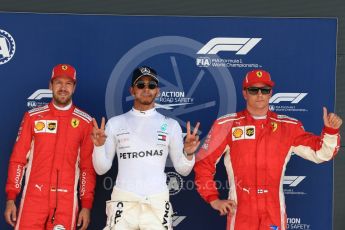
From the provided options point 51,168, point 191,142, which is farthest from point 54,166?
point 191,142

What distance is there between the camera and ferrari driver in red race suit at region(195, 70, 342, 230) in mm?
3518

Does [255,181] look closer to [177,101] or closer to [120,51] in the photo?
[177,101]

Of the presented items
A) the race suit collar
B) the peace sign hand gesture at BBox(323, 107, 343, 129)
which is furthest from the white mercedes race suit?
the peace sign hand gesture at BBox(323, 107, 343, 129)

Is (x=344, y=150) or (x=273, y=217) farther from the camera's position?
(x=344, y=150)

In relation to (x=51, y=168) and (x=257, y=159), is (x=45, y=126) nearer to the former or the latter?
(x=51, y=168)

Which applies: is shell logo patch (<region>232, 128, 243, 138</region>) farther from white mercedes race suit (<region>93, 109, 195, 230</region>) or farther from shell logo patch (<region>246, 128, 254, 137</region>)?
white mercedes race suit (<region>93, 109, 195, 230</region>)

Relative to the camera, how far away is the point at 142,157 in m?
3.52

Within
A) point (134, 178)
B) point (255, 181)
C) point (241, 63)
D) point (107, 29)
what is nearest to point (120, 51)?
point (107, 29)

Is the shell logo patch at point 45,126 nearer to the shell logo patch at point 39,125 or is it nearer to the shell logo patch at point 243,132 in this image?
the shell logo patch at point 39,125

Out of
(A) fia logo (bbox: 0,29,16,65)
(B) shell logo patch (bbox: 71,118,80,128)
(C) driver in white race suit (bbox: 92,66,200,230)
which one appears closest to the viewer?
(C) driver in white race suit (bbox: 92,66,200,230)

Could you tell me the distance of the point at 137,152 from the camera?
11.6 feet

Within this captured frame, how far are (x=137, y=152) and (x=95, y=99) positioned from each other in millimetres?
971

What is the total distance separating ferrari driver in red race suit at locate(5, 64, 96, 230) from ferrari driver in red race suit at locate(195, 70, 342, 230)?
33.2 inches

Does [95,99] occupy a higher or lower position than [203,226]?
higher
